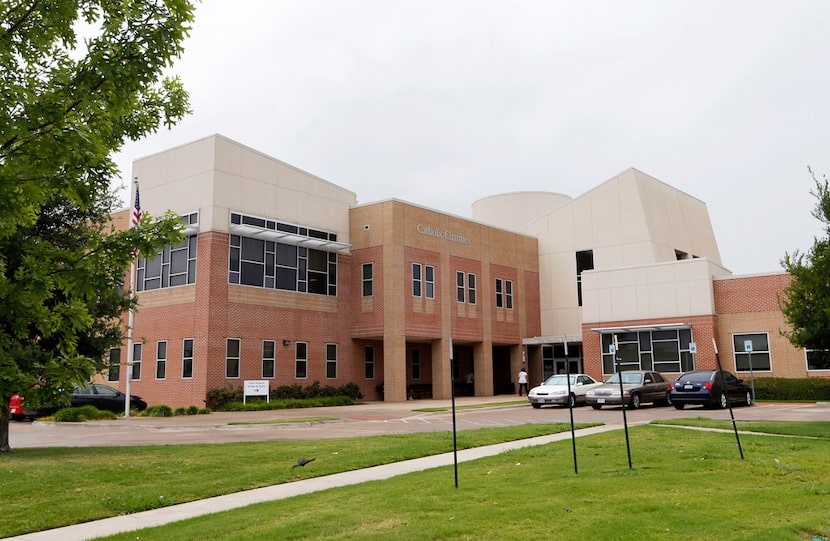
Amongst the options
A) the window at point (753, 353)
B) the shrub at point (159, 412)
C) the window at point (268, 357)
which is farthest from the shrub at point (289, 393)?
the window at point (753, 353)

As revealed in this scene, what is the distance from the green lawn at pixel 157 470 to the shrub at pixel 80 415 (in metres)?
11.1

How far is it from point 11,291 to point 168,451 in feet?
30.9

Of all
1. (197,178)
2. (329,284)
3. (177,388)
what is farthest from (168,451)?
(329,284)

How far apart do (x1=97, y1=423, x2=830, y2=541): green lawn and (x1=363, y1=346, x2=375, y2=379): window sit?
29672mm

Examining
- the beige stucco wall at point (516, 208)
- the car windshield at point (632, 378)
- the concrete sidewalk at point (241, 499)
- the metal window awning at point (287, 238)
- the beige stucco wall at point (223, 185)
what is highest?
the beige stucco wall at point (516, 208)

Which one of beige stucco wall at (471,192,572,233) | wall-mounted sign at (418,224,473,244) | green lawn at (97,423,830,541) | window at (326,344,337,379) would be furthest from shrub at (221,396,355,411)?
beige stucco wall at (471,192,572,233)

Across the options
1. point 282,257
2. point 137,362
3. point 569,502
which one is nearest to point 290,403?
point 282,257

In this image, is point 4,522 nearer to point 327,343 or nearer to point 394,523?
point 394,523

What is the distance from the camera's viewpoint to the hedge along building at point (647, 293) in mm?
37281

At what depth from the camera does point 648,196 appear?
4784 cm

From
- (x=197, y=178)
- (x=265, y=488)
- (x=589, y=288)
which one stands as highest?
(x=197, y=178)

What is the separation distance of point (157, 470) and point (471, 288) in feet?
113

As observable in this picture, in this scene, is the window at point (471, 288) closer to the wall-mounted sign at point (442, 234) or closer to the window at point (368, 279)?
the wall-mounted sign at point (442, 234)

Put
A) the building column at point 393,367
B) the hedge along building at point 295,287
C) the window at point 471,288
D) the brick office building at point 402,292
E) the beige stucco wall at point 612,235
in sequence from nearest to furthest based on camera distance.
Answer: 1. the hedge along building at point 295,287
2. the brick office building at point 402,292
3. the building column at point 393,367
4. the window at point 471,288
5. the beige stucco wall at point 612,235
